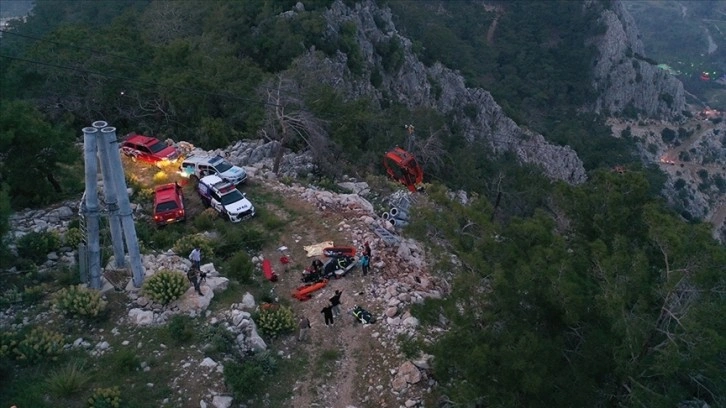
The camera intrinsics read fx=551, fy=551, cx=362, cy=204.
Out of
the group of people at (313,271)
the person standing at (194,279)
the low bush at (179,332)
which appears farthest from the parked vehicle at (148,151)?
the low bush at (179,332)

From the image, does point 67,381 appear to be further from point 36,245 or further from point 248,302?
point 36,245

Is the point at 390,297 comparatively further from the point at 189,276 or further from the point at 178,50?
the point at 178,50

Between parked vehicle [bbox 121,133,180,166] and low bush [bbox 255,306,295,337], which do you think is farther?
parked vehicle [bbox 121,133,180,166]

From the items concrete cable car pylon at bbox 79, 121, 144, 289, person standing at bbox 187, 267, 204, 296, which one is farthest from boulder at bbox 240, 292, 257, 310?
concrete cable car pylon at bbox 79, 121, 144, 289

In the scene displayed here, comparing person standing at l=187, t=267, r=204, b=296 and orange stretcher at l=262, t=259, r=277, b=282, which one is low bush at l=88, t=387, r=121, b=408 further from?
orange stretcher at l=262, t=259, r=277, b=282

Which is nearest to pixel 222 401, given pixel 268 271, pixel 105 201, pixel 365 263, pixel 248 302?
pixel 248 302
